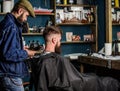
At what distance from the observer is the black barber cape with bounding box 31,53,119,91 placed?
112 inches

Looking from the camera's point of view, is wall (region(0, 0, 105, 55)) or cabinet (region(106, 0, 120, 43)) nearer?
cabinet (region(106, 0, 120, 43))

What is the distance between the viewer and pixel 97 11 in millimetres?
5680

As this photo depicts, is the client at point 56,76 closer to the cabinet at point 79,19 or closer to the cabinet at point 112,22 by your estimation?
the cabinet at point 112,22

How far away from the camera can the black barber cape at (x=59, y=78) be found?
112 inches

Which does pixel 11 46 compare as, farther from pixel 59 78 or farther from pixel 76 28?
pixel 76 28

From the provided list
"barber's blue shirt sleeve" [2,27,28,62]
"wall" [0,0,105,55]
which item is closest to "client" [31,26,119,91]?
"barber's blue shirt sleeve" [2,27,28,62]

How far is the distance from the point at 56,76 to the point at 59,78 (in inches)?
1.5

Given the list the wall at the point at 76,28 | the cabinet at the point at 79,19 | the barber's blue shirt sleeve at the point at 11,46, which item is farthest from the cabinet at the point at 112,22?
the barber's blue shirt sleeve at the point at 11,46

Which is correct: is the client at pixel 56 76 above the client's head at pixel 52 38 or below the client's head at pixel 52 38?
below

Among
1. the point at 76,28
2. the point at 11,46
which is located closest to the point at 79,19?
the point at 76,28

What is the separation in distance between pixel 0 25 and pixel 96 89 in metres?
A: 1.27

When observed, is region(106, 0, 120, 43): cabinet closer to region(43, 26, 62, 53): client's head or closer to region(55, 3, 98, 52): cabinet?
region(55, 3, 98, 52): cabinet

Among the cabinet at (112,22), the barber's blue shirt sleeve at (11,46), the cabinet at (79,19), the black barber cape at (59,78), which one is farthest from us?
the cabinet at (79,19)

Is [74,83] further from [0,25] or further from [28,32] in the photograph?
[28,32]
